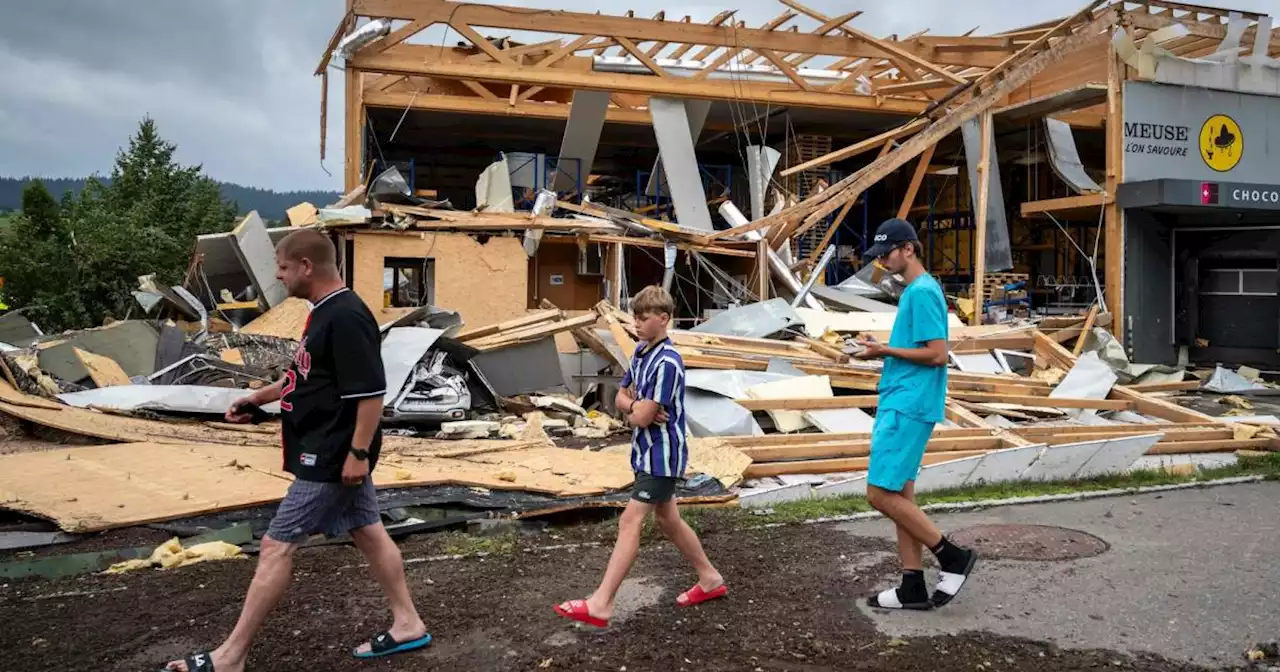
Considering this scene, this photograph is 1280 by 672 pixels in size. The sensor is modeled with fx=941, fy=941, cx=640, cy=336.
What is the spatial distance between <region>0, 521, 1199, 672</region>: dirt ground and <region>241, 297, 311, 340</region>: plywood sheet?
947 cm

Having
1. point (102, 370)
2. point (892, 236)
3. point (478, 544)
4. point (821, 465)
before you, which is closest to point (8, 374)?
point (102, 370)

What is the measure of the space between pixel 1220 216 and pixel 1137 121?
250cm

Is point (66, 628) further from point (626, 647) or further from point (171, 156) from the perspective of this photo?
point (171, 156)

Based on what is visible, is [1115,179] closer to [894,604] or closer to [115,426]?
[894,604]

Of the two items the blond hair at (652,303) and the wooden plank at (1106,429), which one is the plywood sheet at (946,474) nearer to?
the wooden plank at (1106,429)

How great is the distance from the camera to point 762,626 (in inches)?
166

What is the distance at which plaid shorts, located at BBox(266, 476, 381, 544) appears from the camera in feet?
11.8

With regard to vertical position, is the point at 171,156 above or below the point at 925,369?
above

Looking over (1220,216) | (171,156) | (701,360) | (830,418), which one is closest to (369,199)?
(701,360)

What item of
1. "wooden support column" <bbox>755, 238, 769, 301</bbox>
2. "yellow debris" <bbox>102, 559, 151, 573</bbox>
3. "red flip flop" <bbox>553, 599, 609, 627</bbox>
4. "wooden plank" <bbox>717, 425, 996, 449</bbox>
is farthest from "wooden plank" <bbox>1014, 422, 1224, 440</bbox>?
"wooden support column" <bbox>755, 238, 769, 301</bbox>

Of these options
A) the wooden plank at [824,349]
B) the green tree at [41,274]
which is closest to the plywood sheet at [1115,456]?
the wooden plank at [824,349]

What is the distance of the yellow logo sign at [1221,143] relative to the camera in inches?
671

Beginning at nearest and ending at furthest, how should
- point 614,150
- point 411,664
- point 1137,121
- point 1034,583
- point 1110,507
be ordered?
point 411,664 → point 1034,583 → point 1110,507 → point 1137,121 → point 614,150

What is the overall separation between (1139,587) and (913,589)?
4.40 ft
